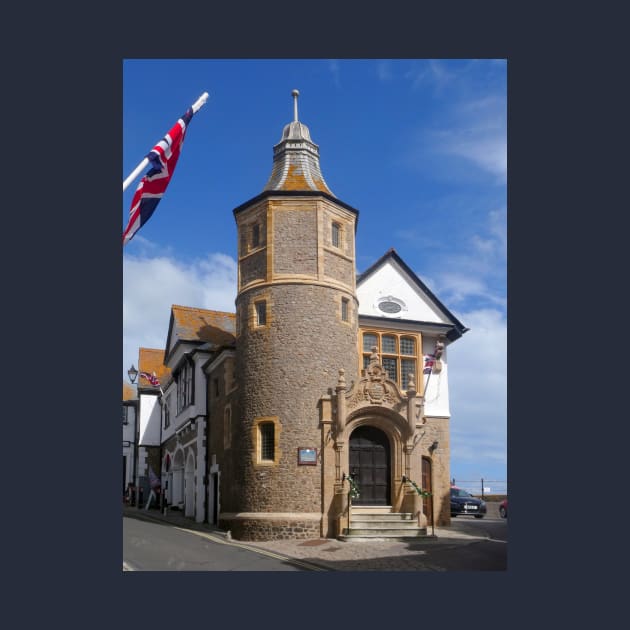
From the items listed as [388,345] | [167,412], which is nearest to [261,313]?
[388,345]

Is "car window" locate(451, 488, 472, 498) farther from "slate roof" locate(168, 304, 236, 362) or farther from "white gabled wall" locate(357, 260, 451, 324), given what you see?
"slate roof" locate(168, 304, 236, 362)

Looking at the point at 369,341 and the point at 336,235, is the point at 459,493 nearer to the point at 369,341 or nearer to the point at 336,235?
the point at 369,341

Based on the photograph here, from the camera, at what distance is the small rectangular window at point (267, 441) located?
2333cm

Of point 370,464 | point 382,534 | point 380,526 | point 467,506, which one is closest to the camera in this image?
point 382,534

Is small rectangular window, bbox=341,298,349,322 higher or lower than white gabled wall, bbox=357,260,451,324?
lower

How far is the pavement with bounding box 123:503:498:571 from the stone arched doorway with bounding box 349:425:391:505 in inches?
69.2

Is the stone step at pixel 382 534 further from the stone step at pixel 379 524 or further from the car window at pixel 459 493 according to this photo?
the car window at pixel 459 493

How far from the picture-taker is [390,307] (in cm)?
2858

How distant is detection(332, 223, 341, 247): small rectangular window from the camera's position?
82.2 ft

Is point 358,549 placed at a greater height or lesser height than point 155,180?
lesser

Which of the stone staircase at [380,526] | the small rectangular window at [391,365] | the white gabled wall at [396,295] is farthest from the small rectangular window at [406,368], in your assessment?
the stone staircase at [380,526]

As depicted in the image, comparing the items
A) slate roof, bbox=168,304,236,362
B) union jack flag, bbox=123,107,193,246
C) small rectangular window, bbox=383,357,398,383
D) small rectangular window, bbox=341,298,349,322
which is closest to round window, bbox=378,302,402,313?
small rectangular window, bbox=383,357,398,383

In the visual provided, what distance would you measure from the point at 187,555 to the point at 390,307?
12.2 meters

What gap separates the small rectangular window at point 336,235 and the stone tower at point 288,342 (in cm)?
3
